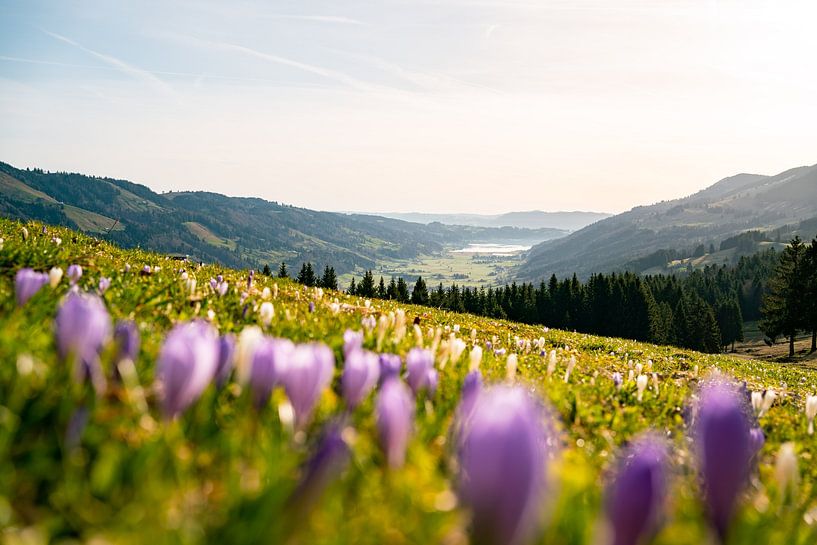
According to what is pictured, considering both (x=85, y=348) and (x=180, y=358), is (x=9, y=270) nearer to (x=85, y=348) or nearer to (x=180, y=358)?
(x=85, y=348)

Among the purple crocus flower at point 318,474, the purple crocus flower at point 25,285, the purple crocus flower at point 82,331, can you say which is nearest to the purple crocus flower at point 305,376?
the purple crocus flower at point 318,474

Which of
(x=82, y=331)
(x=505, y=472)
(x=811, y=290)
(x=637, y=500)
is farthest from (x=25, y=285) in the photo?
(x=811, y=290)

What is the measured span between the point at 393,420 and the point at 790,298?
99.5m

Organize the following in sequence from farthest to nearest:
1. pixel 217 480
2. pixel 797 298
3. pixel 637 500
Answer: pixel 797 298, pixel 217 480, pixel 637 500

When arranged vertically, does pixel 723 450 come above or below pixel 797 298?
below

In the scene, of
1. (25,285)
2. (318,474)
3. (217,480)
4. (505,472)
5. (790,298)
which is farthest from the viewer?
(790,298)

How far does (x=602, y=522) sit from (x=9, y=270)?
751cm

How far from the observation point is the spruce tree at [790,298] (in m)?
82.2

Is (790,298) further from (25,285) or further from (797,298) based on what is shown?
(25,285)

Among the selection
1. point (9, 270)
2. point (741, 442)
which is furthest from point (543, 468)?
point (9, 270)

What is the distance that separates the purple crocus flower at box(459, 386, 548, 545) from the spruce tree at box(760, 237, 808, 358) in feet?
324

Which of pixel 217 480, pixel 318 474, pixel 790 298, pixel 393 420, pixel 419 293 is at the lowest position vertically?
pixel 419 293

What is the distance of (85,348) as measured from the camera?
2.36m

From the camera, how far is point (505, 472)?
1289 millimetres
